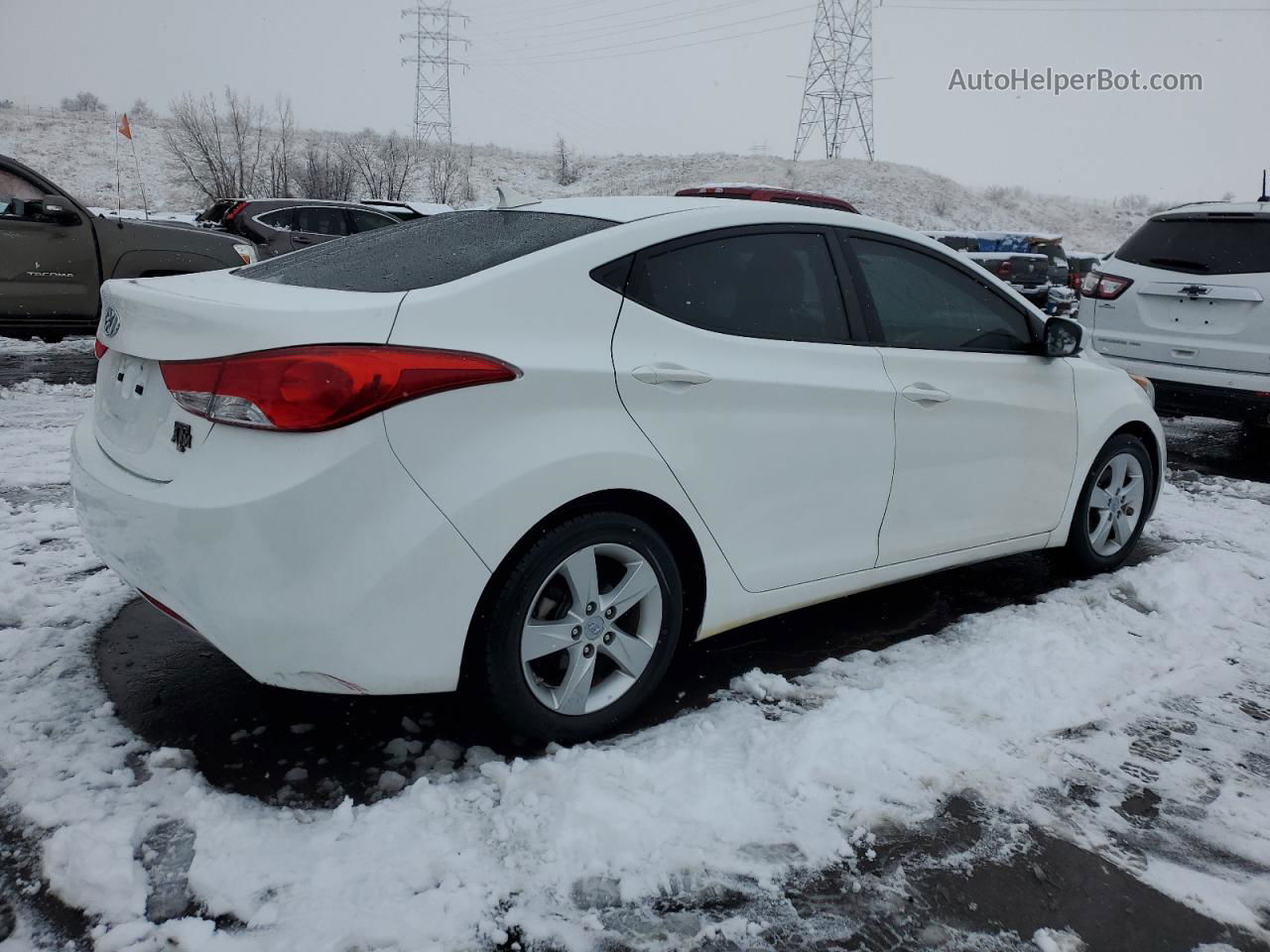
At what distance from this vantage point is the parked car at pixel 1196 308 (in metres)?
6.57

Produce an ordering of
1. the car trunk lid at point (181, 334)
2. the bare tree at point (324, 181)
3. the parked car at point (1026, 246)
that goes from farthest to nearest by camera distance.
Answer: the bare tree at point (324, 181) → the parked car at point (1026, 246) → the car trunk lid at point (181, 334)

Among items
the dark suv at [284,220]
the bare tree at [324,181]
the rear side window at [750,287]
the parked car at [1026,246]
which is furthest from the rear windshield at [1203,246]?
the bare tree at [324,181]

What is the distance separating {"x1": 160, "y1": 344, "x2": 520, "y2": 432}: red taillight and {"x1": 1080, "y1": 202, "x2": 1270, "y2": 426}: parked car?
6062 mm

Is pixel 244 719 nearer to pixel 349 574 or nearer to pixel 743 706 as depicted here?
pixel 349 574

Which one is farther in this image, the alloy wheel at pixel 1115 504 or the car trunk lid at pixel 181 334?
the alloy wheel at pixel 1115 504

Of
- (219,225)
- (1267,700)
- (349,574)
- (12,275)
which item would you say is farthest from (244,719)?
(219,225)

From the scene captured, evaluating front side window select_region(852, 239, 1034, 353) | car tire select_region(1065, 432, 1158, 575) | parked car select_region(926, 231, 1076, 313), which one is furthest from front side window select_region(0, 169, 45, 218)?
parked car select_region(926, 231, 1076, 313)

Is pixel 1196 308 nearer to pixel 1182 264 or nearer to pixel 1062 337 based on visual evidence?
pixel 1182 264

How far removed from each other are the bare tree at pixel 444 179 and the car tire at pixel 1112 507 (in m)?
41.8

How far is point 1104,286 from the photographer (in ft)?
24.2

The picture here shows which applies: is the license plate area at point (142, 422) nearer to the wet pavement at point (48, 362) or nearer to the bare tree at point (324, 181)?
the wet pavement at point (48, 362)

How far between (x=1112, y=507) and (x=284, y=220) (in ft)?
39.7

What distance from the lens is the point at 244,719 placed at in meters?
2.97

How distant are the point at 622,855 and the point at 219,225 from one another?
13758mm
